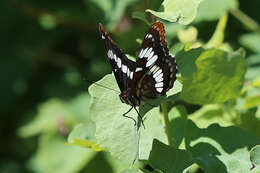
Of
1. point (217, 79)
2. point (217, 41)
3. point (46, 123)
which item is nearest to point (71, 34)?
point (46, 123)

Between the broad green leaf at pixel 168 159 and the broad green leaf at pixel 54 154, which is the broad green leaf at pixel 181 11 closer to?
→ the broad green leaf at pixel 168 159

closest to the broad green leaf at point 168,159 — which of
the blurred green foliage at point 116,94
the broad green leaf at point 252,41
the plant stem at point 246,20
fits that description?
the blurred green foliage at point 116,94

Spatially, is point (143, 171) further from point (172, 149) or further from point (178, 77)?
point (178, 77)

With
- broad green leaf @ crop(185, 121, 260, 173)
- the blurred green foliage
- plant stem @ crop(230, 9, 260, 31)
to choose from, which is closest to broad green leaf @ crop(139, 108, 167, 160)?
the blurred green foliage

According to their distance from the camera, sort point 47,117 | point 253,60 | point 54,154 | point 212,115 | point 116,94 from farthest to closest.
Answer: point 47,117 < point 54,154 < point 253,60 < point 212,115 < point 116,94

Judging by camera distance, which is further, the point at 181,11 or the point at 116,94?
the point at 116,94

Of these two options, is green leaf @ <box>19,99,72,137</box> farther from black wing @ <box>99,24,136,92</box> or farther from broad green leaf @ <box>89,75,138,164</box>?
broad green leaf @ <box>89,75,138,164</box>

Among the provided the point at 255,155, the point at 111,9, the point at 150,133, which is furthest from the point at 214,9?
the point at 255,155

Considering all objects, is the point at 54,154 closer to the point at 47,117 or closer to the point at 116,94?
the point at 47,117
